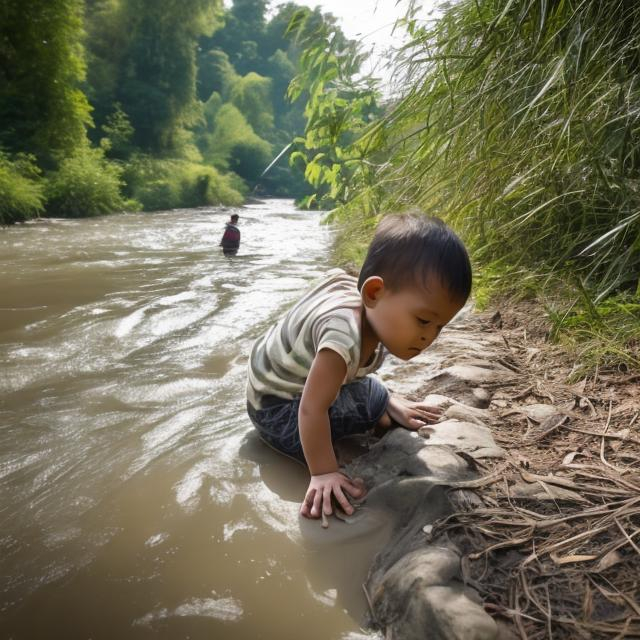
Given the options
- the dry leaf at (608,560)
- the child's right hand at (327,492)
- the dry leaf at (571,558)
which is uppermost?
the dry leaf at (608,560)

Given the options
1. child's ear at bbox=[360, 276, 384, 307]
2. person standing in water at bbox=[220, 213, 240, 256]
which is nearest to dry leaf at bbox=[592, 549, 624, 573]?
child's ear at bbox=[360, 276, 384, 307]

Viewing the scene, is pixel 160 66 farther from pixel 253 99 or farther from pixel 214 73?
pixel 214 73

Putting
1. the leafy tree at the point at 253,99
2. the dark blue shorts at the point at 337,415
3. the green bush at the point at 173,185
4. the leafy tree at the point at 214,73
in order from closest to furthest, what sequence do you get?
the dark blue shorts at the point at 337,415, the green bush at the point at 173,185, the leafy tree at the point at 253,99, the leafy tree at the point at 214,73

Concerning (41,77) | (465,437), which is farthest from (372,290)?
(41,77)

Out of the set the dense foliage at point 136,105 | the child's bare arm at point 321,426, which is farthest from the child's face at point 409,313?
the dense foliage at point 136,105

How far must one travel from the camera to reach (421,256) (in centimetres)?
130

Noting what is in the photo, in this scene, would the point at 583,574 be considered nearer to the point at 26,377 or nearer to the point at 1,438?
the point at 1,438

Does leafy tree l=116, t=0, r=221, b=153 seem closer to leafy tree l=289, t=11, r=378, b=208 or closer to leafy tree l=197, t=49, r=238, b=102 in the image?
leafy tree l=197, t=49, r=238, b=102

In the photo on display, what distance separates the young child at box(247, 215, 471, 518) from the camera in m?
1.30

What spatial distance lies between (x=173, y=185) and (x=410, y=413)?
70.2 feet

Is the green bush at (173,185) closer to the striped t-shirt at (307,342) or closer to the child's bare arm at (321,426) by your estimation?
the striped t-shirt at (307,342)

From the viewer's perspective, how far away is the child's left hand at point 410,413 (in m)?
1.62

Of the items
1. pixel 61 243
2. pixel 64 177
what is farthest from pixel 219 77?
pixel 61 243

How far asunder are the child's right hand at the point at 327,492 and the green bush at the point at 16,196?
10921 millimetres
